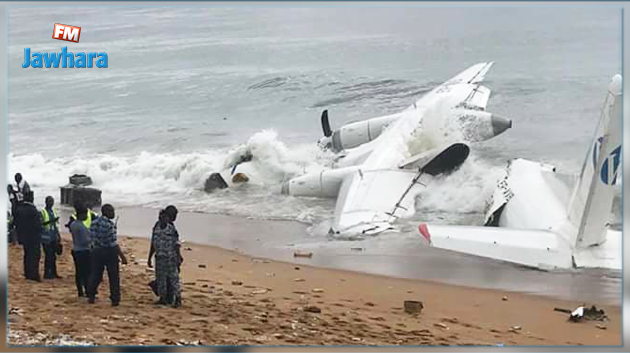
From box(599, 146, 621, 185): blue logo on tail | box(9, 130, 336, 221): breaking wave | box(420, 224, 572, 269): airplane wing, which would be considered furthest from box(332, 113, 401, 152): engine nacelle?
box(599, 146, 621, 185): blue logo on tail

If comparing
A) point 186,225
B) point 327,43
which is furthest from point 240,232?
point 327,43

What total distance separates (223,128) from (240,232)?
116 centimetres

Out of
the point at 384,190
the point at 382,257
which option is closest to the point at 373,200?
the point at 384,190

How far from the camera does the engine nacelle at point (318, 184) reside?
12.2 metres

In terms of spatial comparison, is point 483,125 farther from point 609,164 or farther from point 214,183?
point 609,164

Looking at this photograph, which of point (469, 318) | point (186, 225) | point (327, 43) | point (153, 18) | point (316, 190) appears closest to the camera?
point (469, 318)

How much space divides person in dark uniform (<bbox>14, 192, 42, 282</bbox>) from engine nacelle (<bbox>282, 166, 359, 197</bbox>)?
3.69 meters

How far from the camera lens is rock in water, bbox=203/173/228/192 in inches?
435

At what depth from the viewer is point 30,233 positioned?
9031 millimetres

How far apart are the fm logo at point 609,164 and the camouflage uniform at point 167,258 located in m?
3.39

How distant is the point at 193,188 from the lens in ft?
36.2

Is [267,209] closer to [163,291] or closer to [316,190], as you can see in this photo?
[316,190]

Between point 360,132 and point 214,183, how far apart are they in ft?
8.88

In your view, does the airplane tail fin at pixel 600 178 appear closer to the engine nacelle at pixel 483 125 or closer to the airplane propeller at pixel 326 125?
the engine nacelle at pixel 483 125
